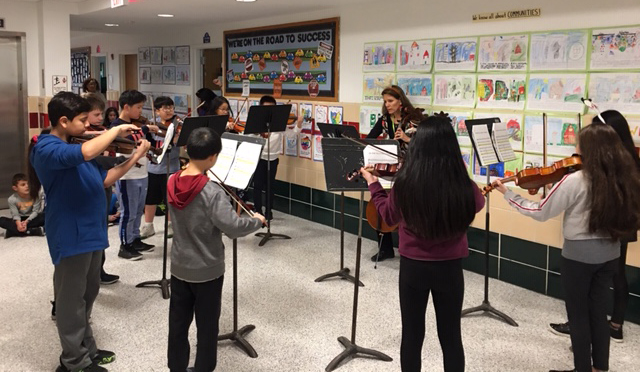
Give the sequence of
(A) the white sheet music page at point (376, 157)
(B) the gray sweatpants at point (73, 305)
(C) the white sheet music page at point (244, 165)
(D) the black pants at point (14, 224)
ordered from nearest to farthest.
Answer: (B) the gray sweatpants at point (73, 305) → (A) the white sheet music page at point (376, 157) → (C) the white sheet music page at point (244, 165) → (D) the black pants at point (14, 224)

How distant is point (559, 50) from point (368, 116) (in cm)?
189

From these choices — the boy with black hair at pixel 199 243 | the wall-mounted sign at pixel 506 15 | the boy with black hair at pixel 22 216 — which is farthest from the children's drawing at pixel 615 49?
the boy with black hair at pixel 22 216

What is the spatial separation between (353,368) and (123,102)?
268 cm

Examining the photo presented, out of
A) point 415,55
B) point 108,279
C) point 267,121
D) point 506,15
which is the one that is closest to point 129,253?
point 108,279

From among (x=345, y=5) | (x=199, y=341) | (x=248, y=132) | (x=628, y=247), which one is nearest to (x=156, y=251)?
(x=248, y=132)

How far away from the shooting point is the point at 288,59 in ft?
20.3

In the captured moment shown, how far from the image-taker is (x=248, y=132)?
5020 millimetres

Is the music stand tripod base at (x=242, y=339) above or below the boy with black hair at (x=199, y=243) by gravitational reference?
below

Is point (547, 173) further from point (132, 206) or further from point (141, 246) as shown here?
point (141, 246)

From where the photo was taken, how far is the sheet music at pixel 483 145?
11.1ft

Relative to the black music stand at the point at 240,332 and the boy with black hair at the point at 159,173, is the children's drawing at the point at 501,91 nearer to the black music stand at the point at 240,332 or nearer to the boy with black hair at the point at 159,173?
the black music stand at the point at 240,332

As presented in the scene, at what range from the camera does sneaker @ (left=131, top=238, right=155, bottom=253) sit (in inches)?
193

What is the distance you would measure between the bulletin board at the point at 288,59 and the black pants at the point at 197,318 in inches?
134

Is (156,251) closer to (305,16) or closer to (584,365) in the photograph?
(305,16)
